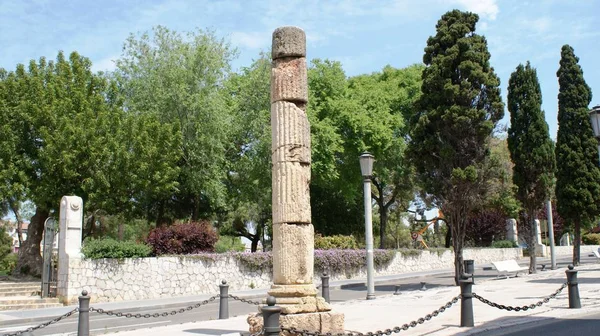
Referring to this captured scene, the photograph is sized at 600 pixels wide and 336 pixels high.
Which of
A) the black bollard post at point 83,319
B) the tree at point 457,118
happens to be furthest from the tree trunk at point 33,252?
the tree at point 457,118

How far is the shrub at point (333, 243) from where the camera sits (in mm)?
29227

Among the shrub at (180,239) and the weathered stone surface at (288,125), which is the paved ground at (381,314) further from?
the weathered stone surface at (288,125)

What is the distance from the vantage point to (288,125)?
9.91m

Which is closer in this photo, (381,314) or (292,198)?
(292,198)

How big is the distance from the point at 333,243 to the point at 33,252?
14173 mm

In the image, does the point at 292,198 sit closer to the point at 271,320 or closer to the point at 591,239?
the point at 271,320

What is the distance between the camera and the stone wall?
1972 centimetres

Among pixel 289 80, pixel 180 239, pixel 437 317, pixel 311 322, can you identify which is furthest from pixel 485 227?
pixel 311 322

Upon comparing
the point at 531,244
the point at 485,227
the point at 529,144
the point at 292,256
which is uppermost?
the point at 529,144

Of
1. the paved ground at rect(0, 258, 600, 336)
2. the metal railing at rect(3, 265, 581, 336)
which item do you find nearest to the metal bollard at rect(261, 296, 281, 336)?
the metal railing at rect(3, 265, 581, 336)

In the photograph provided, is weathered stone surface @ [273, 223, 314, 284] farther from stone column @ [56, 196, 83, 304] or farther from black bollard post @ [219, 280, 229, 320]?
stone column @ [56, 196, 83, 304]

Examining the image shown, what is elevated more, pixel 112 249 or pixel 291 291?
pixel 112 249

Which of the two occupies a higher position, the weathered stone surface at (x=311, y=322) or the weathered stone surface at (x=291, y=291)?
the weathered stone surface at (x=291, y=291)

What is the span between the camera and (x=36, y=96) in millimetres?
23688
